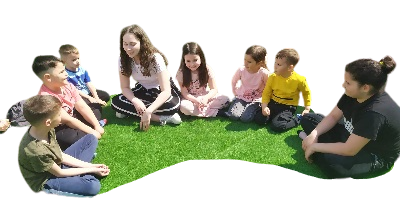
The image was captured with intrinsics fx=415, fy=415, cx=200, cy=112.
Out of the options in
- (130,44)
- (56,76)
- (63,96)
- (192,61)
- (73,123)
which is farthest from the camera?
(192,61)

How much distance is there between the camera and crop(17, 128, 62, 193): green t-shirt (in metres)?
4.12

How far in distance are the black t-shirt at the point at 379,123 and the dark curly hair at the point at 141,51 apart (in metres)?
2.67

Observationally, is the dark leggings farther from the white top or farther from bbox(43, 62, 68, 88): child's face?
bbox(43, 62, 68, 88): child's face

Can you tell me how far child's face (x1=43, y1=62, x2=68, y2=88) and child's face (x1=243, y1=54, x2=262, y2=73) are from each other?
2.48m

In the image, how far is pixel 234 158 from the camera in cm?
513

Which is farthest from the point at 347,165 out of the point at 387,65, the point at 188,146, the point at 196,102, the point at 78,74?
the point at 78,74

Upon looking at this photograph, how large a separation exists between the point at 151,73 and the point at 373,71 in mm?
3008

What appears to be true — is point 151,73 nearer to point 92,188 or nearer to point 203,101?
point 203,101

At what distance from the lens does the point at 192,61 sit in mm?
5906

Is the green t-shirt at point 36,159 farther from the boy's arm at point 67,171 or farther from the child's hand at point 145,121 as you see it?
the child's hand at point 145,121

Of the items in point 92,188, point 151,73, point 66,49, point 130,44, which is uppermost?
point 130,44

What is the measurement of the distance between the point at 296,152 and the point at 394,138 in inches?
46.4

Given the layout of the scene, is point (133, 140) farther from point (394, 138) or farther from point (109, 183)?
point (394, 138)

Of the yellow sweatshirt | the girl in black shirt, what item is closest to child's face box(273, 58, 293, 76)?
the yellow sweatshirt
